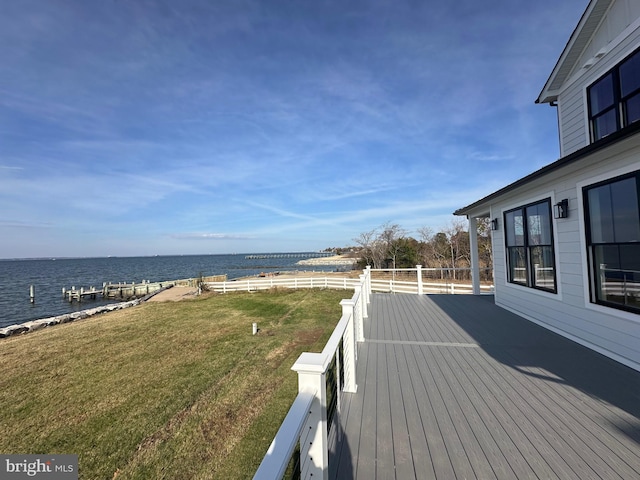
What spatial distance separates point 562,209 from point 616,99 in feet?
6.75

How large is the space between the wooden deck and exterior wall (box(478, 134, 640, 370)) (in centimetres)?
23

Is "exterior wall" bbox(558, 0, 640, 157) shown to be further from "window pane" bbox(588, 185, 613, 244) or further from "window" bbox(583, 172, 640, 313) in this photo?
"window" bbox(583, 172, 640, 313)

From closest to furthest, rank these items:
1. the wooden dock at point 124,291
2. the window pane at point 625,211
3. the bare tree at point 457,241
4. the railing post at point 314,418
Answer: the railing post at point 314,418 < the window pane at point 625,211 < the bare tree at point 457,241 < the wooden dock at point 124,291

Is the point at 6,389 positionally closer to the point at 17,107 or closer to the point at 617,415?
the point at 617,415

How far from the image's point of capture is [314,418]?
56.9 inches

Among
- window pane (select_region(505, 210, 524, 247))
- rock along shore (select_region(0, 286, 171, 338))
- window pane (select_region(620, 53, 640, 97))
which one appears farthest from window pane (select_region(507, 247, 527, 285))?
rock along shore (select_region(0, 286, 171, 338))

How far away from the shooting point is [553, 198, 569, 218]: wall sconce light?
13.9ft

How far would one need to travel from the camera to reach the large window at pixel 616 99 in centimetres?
412


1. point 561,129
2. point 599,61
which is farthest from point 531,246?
point 599,61

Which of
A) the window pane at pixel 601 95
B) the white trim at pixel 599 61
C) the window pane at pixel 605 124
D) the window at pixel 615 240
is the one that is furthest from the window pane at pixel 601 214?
the white trim at pixel 599 61

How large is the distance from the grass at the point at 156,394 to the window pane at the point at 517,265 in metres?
4.89

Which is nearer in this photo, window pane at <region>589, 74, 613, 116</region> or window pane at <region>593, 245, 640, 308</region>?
window pane at <region>593, 245, 640, 308</region>

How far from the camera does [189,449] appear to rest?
365 cm

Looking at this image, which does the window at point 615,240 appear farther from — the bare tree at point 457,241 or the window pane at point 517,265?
the bare tree at point 457,241
